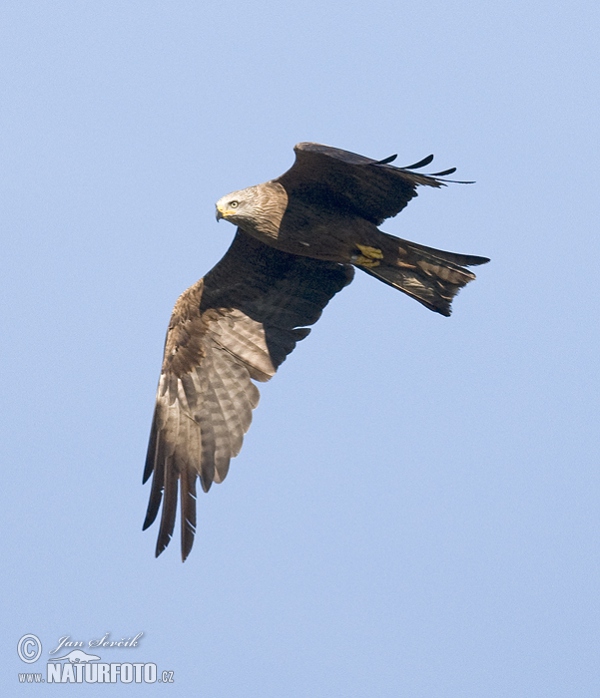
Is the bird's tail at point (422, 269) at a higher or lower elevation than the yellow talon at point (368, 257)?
lower

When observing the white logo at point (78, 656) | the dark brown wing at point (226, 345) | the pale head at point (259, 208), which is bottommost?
the white logo at point (78, 656)

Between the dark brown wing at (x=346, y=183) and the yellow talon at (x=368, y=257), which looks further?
the yellow talon at (x=368, y=257)

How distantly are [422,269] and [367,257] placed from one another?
1.65 feet

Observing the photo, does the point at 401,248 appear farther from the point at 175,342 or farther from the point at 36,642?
the point at 36,642

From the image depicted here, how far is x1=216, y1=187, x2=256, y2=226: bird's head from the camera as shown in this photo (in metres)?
10.2

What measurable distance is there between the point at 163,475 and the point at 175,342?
135cm

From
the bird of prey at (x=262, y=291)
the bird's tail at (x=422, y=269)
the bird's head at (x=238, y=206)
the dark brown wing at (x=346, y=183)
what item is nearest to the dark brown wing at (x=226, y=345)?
the bird of prey at (x=262, y=291)

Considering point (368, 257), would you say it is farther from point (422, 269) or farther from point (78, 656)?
point (78, 656)

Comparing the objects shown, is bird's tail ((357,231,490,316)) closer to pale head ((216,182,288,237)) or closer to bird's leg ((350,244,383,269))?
bird's leg ((350,244,383,269))

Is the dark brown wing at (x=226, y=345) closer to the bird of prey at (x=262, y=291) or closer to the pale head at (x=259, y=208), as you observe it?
the bird of prey at (x=262, y=291)

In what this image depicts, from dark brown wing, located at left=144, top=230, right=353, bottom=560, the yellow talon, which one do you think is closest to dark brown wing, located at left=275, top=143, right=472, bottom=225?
the yellow talon

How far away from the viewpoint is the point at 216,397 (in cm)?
1127

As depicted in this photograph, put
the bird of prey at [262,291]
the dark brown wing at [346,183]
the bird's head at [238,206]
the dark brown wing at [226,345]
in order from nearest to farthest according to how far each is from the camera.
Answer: the dark brown wing at [346,183]
the bird of prey at [262,291]
the bird's head at [238,206]
the dark brown wing at [226,345]

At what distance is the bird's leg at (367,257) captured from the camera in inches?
401
